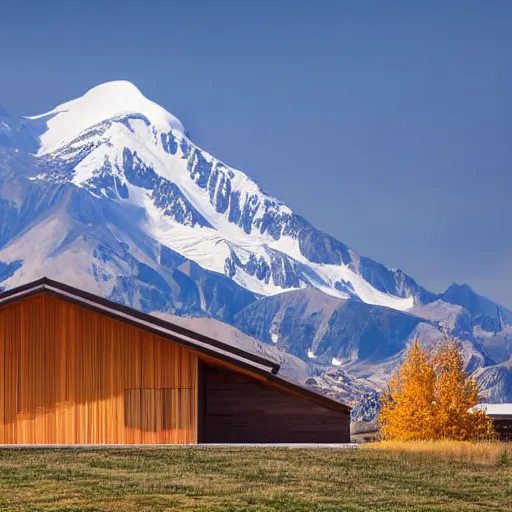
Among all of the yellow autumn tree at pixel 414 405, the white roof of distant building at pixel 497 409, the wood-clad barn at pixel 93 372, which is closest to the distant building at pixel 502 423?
Answer: the white roof of distant building at pixel 497 409

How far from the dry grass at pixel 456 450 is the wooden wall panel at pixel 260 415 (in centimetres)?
753

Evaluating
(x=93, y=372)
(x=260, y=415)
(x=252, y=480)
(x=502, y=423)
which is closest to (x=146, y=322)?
(x=93, y=372)

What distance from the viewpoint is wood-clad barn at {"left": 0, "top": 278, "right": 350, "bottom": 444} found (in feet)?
124

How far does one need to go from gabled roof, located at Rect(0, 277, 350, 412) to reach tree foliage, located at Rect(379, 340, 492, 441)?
4145 millimetres

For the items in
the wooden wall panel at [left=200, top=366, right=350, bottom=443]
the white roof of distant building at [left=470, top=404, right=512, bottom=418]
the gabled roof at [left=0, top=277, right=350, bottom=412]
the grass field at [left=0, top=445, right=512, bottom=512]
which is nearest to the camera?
the grass field at [left=0, top=445, right=512, bottom=512]

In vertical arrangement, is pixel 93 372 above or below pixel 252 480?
above

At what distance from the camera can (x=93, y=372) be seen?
38.1 meters

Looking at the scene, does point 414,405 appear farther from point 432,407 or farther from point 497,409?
point 497,409

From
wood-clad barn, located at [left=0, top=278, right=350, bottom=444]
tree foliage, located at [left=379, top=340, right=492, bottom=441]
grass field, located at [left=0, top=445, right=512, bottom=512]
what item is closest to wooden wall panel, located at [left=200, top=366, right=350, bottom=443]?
tree foliage, located at [left=379, top=340, right=492, bottom=441]

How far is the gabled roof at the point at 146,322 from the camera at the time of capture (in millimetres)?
37469

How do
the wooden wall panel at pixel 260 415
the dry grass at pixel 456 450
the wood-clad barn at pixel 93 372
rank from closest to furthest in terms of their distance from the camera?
the dry grass at pixel 456 450 → the wood-clad barn at pixel 93 372 → the wooden wall panel at pixel 260 415

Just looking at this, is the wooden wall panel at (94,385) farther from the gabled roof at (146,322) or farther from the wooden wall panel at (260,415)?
the wooden wall panel at (260,415)

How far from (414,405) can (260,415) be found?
17.8 ft

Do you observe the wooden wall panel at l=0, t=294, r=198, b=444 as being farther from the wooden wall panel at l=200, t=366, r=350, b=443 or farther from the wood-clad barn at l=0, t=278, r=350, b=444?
the wooden wall panel at l=200, t=366, r=350, b=443
